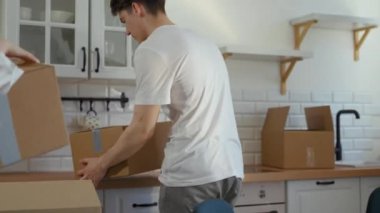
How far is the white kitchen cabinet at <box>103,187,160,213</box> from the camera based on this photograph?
2406 mm

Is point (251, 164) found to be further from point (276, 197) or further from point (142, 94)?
point (142, 94)

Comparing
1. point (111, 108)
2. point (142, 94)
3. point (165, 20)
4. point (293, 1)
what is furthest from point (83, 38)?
point (293, 1)

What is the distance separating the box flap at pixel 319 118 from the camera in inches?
120

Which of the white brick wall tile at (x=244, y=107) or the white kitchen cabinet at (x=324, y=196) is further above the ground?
the white brick wall tile at (x=244, y=107)

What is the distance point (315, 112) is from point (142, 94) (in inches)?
67.1

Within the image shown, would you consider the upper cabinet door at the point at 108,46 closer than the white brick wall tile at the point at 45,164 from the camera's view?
Yes

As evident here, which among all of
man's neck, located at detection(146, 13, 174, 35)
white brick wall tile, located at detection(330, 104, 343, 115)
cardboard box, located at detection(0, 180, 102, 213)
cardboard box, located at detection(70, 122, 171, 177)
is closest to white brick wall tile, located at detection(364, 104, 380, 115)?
white brick wall tile, located at detection(330, 104, 343, 115)

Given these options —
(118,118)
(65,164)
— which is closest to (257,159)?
(118,118)

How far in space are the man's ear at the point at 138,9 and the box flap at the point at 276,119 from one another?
1.30 m

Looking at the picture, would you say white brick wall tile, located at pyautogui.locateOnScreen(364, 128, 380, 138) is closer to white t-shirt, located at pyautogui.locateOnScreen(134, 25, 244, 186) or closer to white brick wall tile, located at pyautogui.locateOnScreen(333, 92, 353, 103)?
white brick wall tile, located at pyautogui.locateOnScreen(333, 92, 353, 103)

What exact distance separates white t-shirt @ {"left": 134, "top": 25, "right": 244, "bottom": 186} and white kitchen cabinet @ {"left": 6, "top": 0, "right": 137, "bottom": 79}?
0.96 meters

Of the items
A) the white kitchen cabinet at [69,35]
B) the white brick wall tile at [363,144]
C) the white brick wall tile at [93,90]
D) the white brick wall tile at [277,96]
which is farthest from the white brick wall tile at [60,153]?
the white brick wall tile at [363,144]

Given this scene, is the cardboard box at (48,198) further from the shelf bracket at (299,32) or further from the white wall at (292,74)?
the shelf bracket at (299,32)

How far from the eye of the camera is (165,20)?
197 centimetres
